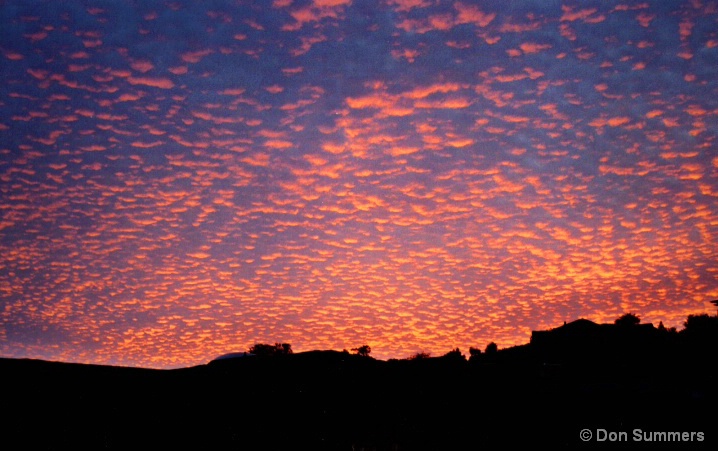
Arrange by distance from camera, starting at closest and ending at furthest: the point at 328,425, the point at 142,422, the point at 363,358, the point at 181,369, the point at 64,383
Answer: the point at 64,383 < the point at 142,422 < the point at 181,369 < the point at 328,425 < the point at 363,358

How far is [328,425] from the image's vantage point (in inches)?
498

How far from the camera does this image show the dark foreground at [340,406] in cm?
930

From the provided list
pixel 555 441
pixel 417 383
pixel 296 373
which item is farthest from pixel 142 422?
pixel 555 441

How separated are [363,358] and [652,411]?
8.53m

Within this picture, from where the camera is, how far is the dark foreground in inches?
366

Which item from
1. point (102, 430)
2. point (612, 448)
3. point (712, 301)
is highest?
point (712, 301)

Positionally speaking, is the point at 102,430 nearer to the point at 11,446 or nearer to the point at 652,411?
the point at 11,446

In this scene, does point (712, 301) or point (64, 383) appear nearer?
point (64, 383)

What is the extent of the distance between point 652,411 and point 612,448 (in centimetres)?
158

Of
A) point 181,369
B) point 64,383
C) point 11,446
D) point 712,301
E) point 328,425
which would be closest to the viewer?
point 11,446

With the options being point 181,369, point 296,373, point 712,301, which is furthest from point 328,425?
point 712,301

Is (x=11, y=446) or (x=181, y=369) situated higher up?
(x=181, y=369)

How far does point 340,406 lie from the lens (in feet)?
42.6

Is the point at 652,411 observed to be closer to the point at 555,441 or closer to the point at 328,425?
the point at 555,441
